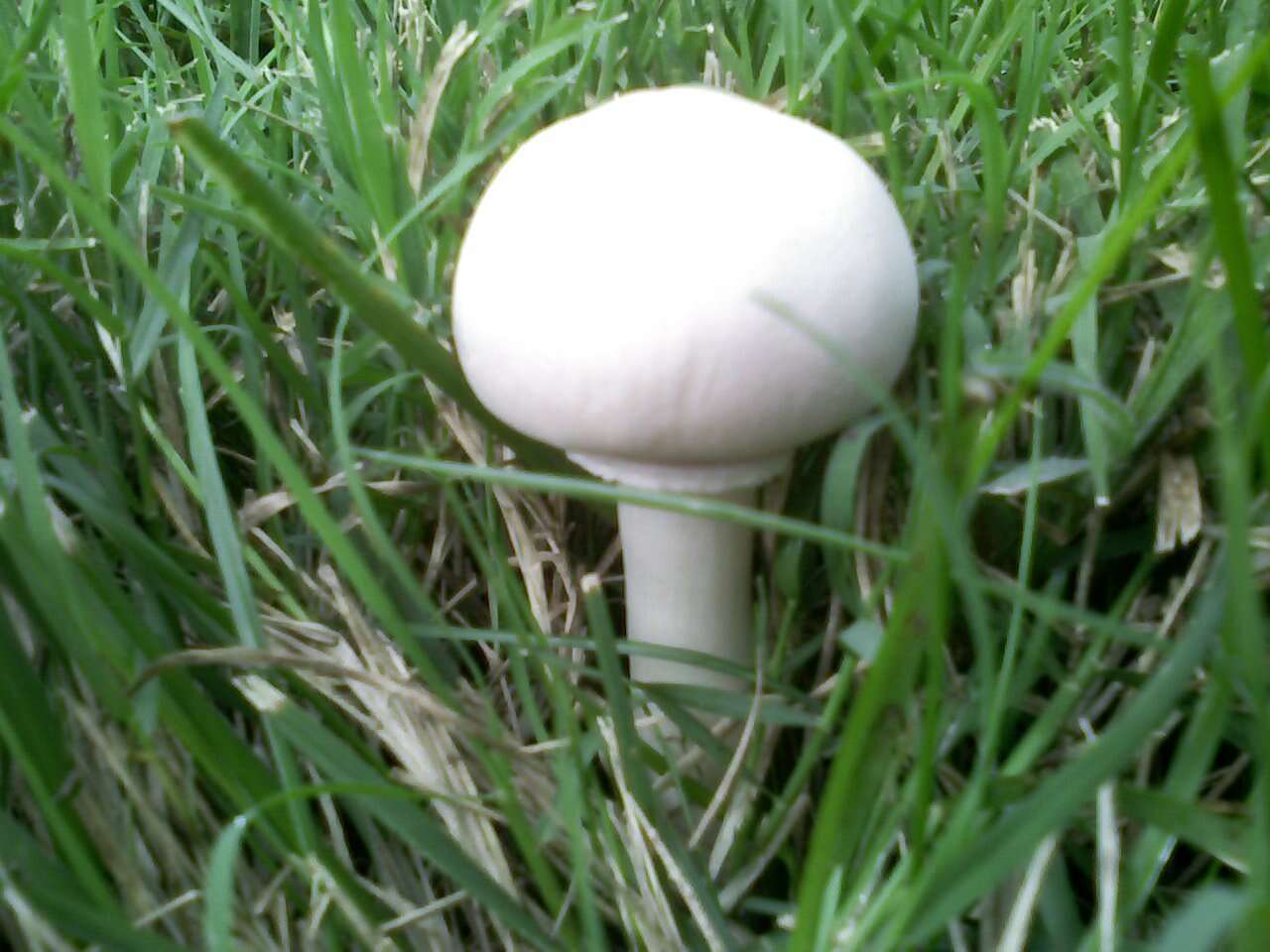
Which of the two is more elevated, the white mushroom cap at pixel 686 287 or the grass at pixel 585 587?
the white mushroom cap at pixel 686 287

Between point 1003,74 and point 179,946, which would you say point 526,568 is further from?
point 1003,74

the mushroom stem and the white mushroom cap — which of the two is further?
the mushroom stem

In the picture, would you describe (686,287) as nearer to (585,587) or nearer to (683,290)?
(683,290)

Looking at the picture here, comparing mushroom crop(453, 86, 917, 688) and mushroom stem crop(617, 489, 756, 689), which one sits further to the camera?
mushroom stem crop(617, 489, 756, 689)

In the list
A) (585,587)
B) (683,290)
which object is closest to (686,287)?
(683,290)

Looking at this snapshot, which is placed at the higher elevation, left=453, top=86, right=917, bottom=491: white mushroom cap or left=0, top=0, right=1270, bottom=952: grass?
left=453, top=86, right=917, bottom=491: white mushroom cap

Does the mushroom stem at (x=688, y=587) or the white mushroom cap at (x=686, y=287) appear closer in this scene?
the white mushroom cap at (x=686, y=287)

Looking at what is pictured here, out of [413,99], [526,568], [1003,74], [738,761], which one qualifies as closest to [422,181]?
[413,99]
